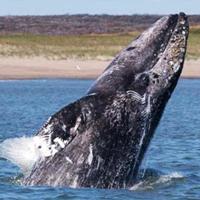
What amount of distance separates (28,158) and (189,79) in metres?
38.8

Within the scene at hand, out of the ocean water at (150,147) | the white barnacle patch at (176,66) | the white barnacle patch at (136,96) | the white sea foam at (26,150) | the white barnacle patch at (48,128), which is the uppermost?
the white barnacle patch at (176,66)

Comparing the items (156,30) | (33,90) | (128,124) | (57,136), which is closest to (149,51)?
(156,30)

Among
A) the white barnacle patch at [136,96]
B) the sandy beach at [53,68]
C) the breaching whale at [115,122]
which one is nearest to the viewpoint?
the breaching whale at [115,122]

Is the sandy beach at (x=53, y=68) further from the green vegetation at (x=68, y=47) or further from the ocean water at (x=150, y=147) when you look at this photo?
the ocean water at (x=150, y=147)

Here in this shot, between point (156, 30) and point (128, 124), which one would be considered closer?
point (128, 124)

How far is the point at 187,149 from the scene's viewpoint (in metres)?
16.3

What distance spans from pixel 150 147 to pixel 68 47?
42.2 metres

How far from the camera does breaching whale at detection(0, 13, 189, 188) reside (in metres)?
9.34

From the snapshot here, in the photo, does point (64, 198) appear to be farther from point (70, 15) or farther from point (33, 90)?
point (70, 15)

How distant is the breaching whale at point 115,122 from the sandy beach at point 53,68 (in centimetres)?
3447

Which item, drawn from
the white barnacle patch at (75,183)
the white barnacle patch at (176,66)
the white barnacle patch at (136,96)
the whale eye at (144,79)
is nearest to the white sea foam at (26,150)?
the white barnacle patch at (75,183)

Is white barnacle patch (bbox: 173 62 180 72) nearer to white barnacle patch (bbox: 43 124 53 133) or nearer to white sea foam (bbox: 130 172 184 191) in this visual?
white sea foam (bbox: 130 172 184 191)

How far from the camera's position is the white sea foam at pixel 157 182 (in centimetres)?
1041

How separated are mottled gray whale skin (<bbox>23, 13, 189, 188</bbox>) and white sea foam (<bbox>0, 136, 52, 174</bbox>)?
75 mm
